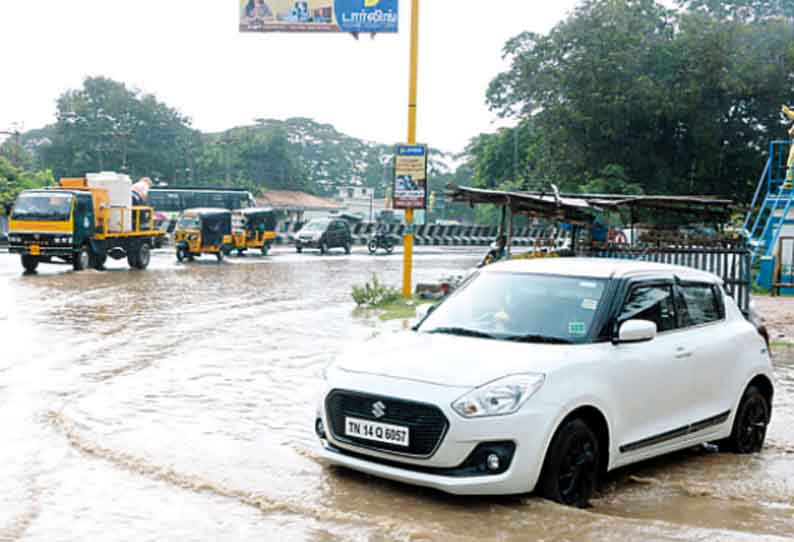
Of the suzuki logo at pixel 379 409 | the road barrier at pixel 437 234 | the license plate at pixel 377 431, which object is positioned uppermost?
the suzuki logo at pixel 379 409

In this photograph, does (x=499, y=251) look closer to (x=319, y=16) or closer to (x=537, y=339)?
(x=319, y=16)

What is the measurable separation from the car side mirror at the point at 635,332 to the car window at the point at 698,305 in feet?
2.67

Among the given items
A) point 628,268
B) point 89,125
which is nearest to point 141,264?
point 628,268

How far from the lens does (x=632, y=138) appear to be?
34.9 metres

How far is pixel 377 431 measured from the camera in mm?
5707

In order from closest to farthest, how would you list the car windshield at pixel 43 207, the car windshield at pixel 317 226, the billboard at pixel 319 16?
1. the billboard at pixel 319 16
2. the car windshield at pixel 43 207
3. the car windshield at pixel 317 226

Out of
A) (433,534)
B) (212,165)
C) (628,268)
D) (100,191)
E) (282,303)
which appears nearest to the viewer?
(433,534)

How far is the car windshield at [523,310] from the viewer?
6.28m

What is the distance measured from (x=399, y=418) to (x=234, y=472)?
4.79 ft

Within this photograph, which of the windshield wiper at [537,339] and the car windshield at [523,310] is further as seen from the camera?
the car windshield at [523,310]

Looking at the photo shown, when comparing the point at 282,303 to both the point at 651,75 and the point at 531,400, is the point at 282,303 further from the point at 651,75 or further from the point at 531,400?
the point at 651,75

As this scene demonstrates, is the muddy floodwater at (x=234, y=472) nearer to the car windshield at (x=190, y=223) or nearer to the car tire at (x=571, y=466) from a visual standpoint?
the car tire at (x=571, y=466)

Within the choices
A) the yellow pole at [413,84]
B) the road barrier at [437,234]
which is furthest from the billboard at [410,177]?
the road barrier at [437,234]

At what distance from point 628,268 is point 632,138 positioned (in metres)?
29.4
